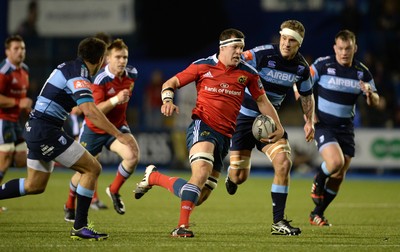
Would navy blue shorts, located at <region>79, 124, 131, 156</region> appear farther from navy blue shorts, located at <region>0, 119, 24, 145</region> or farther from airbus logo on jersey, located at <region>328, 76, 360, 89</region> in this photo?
airbus logo on jersey, located at <region>328, 76, 360, 89</region>

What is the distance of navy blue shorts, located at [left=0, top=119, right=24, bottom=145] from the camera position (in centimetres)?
1233

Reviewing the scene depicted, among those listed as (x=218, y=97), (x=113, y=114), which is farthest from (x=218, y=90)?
(x=113, y=114)

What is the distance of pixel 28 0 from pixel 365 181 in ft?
38.1

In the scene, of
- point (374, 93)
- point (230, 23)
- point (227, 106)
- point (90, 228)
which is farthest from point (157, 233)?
point (230, 23)

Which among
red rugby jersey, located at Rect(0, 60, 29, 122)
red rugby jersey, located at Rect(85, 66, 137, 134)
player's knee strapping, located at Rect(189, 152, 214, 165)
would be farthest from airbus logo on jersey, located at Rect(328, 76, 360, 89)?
red rugby jersey, located at Rect(0, 60, 29, 122)

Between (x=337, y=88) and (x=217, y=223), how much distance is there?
8.27 feet

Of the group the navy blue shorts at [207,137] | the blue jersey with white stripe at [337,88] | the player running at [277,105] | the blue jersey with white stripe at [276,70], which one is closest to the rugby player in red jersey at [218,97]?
the navy blue shorts at [207,137]

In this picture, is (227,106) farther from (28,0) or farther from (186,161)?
(28,0)

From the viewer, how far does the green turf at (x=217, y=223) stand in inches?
320

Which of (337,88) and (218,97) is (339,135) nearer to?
(337,88)

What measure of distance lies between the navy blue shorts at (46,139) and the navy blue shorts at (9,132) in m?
3.63

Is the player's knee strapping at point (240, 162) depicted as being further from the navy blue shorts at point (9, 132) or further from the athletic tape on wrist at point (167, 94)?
the navy blue shorts at point (9, 132)

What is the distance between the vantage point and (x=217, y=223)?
10.6 metres

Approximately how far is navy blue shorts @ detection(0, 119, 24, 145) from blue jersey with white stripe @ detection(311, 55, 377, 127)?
14.9 feet
